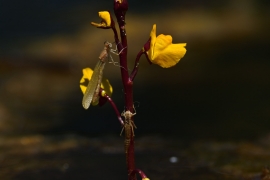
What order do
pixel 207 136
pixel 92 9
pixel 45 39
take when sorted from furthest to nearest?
pixel 92 9 < pixel 45 39 < pixel 207 136

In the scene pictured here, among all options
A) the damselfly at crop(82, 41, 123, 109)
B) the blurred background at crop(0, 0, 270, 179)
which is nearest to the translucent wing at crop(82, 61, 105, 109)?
the damselfly at crop(82, 41, 123, 109)

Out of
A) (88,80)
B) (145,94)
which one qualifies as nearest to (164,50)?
(88,80)

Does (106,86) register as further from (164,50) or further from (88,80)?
(164,50)

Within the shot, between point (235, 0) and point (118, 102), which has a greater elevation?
point (235, 0)

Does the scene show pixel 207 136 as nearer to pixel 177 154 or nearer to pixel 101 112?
pixel 177 154

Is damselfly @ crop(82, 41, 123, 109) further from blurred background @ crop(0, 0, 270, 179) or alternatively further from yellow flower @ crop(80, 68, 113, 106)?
blurred background @ crop(0, 0, 270, 179)

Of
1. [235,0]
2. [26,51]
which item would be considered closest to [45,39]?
[26,51]
